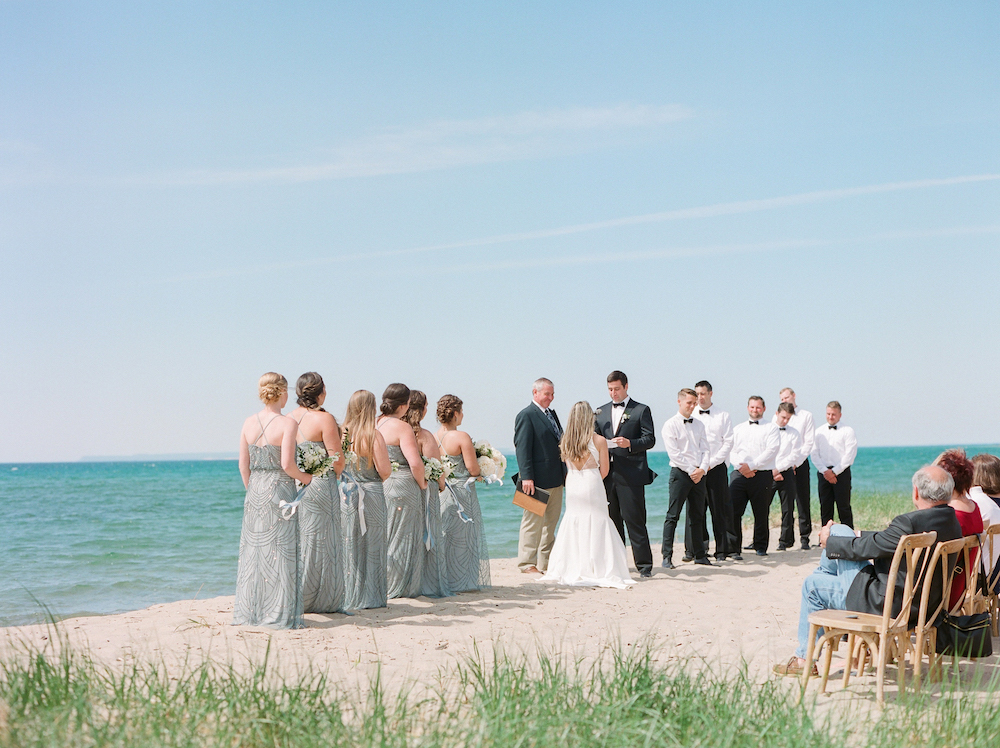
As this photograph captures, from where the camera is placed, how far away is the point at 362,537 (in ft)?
27.6

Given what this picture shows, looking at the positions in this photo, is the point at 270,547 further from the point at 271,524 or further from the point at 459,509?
the point at 459,509

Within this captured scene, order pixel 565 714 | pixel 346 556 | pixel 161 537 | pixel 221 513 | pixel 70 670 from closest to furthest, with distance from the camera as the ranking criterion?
pixel 565 714 < pixel 70 670 < pixel 346 556 < pixel 161 537 < pixel 221 513

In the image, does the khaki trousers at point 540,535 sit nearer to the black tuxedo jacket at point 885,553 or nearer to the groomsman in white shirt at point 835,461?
the groomsman in white shirt at point 835,461

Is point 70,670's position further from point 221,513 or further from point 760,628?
point 221,513

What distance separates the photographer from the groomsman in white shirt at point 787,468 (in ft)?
41.2

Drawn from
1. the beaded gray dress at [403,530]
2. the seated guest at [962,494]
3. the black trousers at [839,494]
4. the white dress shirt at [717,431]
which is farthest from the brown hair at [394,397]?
the black trousers at [839,494]

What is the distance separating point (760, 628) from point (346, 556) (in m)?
3.61

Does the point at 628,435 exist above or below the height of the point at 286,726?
above

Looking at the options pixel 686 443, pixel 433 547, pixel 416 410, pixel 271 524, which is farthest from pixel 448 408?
pixel 686 443

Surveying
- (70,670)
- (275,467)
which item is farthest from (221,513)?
(70,670)

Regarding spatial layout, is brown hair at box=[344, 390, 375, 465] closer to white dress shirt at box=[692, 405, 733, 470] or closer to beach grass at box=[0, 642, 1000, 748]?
beach grass at box=[0, 642, 1000, 748]

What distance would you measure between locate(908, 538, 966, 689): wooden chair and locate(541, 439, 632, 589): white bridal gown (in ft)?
13.9

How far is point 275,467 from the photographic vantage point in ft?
24.4

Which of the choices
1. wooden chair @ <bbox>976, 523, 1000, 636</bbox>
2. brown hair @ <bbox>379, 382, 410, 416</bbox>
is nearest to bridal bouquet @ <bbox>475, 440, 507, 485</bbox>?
brown hair @ <bbox>379, 382, 410, 416</bbox>
